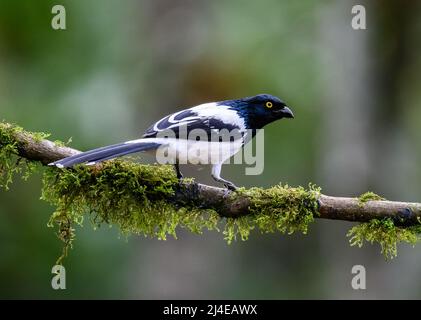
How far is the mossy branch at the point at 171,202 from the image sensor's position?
520 cm

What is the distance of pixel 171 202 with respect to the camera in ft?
17.8

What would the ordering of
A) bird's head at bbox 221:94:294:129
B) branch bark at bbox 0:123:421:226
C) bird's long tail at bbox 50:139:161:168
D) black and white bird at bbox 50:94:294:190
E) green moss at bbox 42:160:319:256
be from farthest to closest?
bird's head at bbox 221:94:294:129
black and white bird at bbox 50:94:294:190
green moss at bbox 42:160:319:256
branch bark at bbox 0:123:421:226
bird's long tail at bbox 50:139:161:168

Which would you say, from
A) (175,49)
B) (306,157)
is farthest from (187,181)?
(306,157)

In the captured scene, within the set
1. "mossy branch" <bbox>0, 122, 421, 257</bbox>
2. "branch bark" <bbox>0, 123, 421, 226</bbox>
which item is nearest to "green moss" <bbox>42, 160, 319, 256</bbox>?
"mossy branch" <bbox>0, 122, 421, 257</bbox>

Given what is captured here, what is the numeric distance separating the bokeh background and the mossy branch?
12.8 ft

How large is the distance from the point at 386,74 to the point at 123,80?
4.95 m

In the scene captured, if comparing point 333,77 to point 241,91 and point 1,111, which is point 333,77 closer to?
point 241,91

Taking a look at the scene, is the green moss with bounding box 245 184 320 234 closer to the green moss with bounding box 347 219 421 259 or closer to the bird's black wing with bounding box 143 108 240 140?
the green moss with bounding box 347 219 421 259

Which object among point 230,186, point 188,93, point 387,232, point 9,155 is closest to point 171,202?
point 230,186

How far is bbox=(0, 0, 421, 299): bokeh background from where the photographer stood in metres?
10.5

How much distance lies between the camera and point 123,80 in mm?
11797

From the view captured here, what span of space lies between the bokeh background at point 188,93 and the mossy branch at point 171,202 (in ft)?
12.8

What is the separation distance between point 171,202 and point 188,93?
5.20 meters

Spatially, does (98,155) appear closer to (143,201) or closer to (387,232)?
(143,201)
